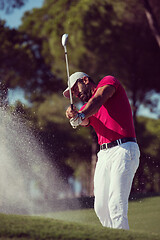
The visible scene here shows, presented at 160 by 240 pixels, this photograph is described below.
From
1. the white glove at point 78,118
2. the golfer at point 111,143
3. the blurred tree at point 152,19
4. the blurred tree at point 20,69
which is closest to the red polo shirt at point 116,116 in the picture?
the golfer at point 111,143

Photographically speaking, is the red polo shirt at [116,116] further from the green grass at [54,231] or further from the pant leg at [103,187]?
the green grass at [54,231]

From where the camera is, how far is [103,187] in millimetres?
4680

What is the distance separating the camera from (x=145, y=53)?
1770cm

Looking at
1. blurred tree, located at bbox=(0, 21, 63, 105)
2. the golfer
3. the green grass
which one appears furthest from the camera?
blurred tree, located at bbox=(0, 21, 63, 105)

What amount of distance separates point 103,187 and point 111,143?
1.46ft

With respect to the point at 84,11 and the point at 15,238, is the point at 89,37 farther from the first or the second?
the point at 15,238

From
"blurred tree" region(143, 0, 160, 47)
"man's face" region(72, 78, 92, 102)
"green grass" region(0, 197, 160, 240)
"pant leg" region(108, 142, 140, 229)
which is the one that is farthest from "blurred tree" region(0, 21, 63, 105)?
"green grass" region(0, 197, 160, 240)

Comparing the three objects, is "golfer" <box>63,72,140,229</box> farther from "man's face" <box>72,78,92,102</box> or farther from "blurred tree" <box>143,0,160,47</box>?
"blurred tree" <box>143,0,160,47</box>

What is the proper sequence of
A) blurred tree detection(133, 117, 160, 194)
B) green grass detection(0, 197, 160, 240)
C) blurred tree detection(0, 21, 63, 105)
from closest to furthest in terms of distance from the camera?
green grass detection(0, 197, 160, 240), blurred tree detection(133, 117, 160, 194), blurred tree detection(0, 21, 63, 105)

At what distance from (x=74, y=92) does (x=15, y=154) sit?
5.82 metres

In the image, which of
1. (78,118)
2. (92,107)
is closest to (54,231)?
(78,118)

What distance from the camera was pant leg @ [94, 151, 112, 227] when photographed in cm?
465

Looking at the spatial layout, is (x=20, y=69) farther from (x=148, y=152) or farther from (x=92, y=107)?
(x=92, y=107)

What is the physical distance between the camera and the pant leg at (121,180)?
4.46m
